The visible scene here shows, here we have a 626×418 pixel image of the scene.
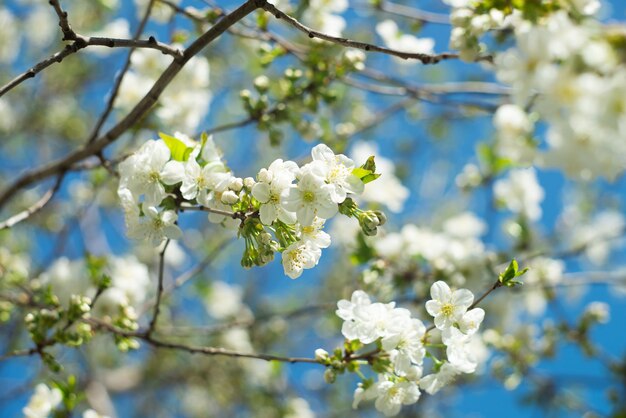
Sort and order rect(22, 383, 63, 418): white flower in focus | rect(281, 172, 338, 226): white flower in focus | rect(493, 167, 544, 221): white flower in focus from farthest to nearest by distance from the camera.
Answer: rect(493, 167, 544, 221): white flower in focus, rect(22, 383, 63, 418): white flower in focus, rect(281, 172, 338, 226): white flower in focus

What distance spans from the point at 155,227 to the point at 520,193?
2505 mm

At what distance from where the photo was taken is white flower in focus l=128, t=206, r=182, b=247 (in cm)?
173

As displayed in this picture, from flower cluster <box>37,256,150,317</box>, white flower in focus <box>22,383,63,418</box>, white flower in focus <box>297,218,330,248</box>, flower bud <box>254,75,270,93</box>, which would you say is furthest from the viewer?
flower cluster <box>37,256,150,317</box>

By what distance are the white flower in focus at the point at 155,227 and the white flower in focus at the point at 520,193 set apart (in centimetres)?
238

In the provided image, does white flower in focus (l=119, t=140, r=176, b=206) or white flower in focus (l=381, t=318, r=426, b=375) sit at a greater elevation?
white flower in focus (l=119, t=140, r=176, b=206)

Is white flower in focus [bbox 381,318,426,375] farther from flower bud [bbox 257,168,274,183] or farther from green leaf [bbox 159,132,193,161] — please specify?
green leaf [bbox 159,132,193,161]

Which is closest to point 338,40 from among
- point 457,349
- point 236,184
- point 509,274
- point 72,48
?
point 236,184

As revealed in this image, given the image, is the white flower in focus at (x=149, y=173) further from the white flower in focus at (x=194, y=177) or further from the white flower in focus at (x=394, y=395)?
the white flower in focus at (x=394, y=395)

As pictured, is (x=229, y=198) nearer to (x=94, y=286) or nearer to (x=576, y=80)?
(x=576, y=80)

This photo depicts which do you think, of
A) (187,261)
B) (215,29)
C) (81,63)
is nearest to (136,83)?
(215,29)

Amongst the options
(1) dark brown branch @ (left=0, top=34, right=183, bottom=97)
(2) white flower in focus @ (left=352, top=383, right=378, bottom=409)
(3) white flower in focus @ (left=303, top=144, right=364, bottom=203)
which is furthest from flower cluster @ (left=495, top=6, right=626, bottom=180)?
(1) dark brown branch @ (left=0, top=34, right=183, bottom=97)

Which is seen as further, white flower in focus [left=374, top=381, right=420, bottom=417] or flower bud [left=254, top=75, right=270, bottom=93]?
flower bud [left=254, top=75, right=270, bottom=93]

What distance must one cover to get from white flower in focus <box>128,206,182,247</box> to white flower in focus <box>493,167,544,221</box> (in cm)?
238

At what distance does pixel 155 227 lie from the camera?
1757 mm
